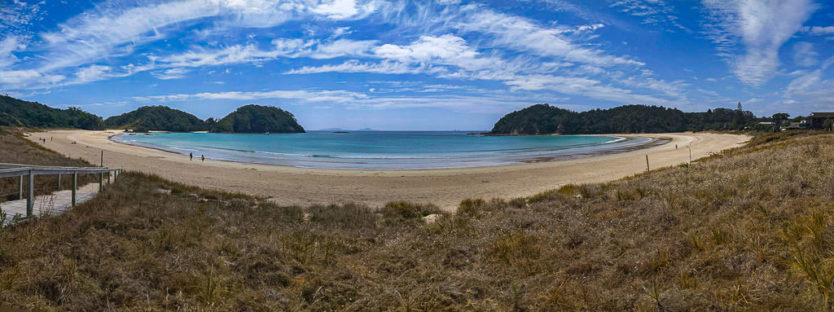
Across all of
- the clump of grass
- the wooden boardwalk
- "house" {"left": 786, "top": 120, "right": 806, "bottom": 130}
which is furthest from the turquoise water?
"house" {"left": 786, "top": 120, "right": 806, "bottom": 130}

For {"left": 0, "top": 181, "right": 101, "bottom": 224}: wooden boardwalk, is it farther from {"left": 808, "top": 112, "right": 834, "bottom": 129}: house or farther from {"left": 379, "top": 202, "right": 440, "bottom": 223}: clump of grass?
{"left": 808, "top": 112, "right": 834, "bottom": 129}: house

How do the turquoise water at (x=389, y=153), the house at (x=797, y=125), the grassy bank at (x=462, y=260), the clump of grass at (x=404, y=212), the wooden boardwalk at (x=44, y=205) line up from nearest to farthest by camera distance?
the grassy bank at (x=462, y=260) < the wooden boardwalk at (x=44, y=205) < the clump of grass at (x=404, y=212) < the turquoise water at (x=389, y=153) < the house at (x=797, y=125)

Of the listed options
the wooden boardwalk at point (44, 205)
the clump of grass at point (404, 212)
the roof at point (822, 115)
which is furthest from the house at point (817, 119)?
the wooden boardwalk at point (44, 205)

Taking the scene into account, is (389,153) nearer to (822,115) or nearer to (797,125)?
(822,115)

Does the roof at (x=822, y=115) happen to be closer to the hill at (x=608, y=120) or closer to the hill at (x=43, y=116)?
the hill at (x=608, y=120)

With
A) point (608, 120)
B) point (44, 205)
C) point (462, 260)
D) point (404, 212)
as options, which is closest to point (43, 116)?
point (44, 205)

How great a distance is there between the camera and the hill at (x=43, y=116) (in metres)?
138

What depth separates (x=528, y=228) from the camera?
715cm

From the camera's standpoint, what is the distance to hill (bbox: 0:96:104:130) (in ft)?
454

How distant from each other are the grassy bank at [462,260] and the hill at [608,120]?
166 m

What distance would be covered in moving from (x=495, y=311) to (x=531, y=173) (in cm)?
2378

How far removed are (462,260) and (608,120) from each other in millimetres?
193557

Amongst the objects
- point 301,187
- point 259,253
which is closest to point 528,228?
point 259,253

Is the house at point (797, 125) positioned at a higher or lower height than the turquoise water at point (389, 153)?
higher
